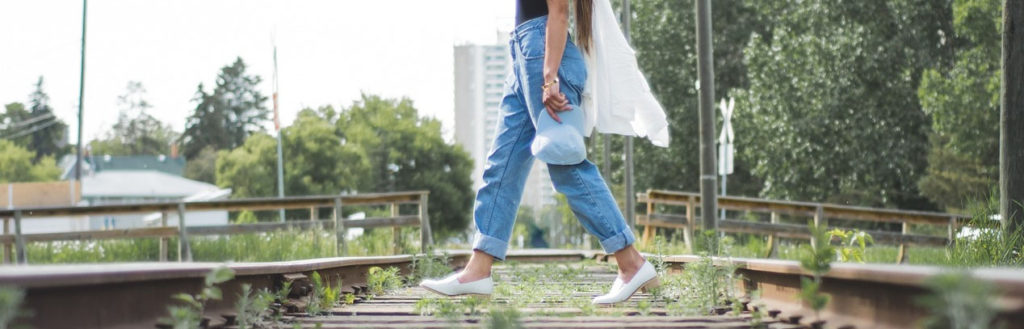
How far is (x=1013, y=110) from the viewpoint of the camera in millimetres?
7637

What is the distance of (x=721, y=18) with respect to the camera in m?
42.8

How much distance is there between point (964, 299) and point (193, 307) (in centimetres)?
227

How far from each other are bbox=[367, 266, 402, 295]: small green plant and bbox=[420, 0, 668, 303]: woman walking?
1096 millimetres

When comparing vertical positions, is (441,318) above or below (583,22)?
below

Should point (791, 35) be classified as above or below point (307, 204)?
above

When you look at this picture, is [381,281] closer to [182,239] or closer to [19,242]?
[182,239]

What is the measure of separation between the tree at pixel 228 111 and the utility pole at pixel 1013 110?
111898mm

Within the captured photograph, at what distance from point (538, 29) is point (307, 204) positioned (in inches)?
488

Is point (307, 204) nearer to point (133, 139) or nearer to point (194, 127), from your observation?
point (194, 127)

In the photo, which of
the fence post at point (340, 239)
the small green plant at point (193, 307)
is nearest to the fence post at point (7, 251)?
the fence post at point (340, 239)

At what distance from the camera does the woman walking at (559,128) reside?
15.9 feet

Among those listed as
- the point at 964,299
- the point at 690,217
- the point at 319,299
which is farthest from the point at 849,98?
the point at 964,299

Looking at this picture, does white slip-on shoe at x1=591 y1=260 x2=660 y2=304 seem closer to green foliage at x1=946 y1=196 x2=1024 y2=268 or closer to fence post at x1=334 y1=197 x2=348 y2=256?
green foliage at x1=946 y1=196 x2=1024 y2=268

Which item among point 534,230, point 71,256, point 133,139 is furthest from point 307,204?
point 133,139
